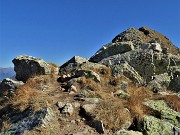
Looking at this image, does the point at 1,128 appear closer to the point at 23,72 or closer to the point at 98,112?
the point at 98,112

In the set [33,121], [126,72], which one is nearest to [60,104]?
[33,121]

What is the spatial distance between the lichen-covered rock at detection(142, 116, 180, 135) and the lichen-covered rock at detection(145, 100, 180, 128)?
94 centimetres

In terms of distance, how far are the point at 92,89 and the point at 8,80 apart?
7556 millimetres

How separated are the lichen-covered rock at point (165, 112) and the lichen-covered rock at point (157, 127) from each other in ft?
3.09

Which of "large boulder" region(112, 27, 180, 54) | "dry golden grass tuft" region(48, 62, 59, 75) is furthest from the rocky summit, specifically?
"large boulder" region(112, 27, 180, 54)

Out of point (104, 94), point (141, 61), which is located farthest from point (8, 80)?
point (141, 61)

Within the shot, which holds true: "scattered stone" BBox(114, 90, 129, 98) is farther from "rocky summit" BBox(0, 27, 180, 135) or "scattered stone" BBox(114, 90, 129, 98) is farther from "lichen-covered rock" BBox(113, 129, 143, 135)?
"lichen-covered rock" BBox(113, 129, 143, 135)

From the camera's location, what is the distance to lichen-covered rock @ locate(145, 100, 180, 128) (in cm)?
2098

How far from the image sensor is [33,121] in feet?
61.7

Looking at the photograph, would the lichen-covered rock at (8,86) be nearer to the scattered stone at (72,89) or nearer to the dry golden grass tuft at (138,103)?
the scattered stone at (72,89)

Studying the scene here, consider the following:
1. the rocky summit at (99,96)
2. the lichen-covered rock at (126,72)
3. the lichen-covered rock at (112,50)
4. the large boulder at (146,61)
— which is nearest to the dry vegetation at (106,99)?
the rocky summit at (99,96)

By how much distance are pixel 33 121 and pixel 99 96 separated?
5426 millimetres

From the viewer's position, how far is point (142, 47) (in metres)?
34.4

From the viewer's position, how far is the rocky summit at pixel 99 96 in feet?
62.7
